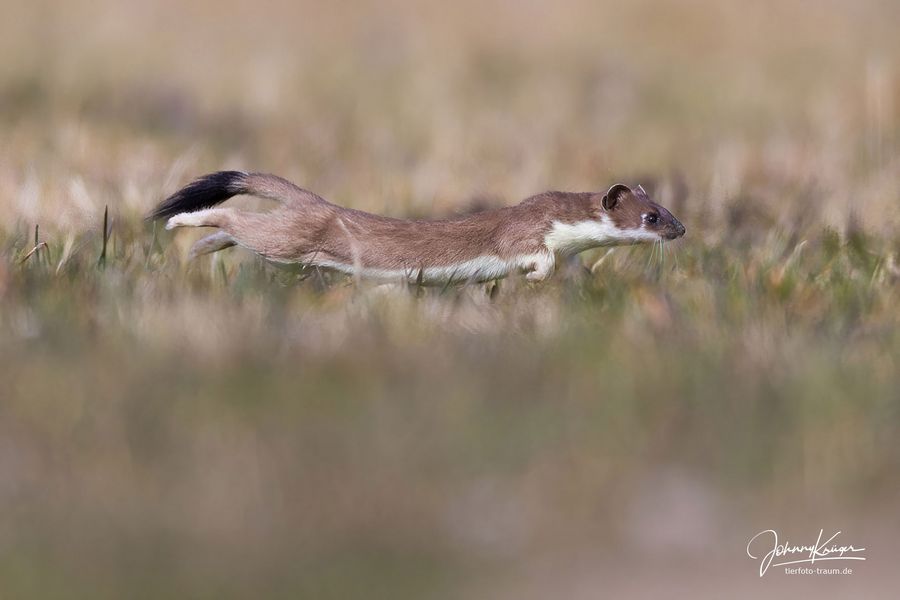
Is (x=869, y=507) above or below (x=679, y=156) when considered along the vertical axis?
below

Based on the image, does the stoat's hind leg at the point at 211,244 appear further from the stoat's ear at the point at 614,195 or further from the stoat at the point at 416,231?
the stoat's ear at the point at 614,195

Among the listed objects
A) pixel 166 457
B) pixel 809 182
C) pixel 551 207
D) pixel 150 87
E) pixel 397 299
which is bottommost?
pixel 166 457

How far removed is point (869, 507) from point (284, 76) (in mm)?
7761

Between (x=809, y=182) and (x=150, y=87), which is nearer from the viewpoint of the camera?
(x=809, y=182)

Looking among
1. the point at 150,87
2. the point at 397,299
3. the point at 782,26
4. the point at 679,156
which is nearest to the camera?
the point at 397,299

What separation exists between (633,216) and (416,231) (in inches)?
32.2

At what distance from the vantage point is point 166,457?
3227mm

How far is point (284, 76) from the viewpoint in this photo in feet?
34.2

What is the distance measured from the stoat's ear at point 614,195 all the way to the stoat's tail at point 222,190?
3.40ft

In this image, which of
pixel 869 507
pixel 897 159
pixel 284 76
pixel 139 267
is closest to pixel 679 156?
pixel 897 159

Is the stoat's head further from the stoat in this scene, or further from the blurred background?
the blurred background

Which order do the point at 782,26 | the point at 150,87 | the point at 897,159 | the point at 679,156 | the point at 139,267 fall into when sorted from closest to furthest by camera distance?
the point at 139,267 → the point at 897,159 → the point at 679,156 → the point at 150,87 → the point at 782,26

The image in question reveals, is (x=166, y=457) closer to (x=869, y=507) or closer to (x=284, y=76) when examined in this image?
(x=869, y=507)

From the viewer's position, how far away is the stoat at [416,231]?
4.89 meters
